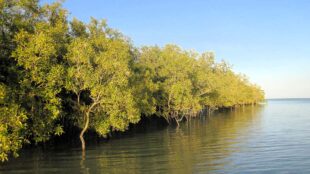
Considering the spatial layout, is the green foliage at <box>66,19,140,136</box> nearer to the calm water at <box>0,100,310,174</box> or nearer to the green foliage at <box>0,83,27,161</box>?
the calm water at <box>0,100,310,174</box>

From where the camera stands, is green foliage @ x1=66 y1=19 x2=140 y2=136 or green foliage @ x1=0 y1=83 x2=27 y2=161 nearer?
green foliage @ x1=0 y1=83 x2=27 y2=161

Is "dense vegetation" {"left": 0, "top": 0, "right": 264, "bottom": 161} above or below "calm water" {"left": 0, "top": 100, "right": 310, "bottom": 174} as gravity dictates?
above

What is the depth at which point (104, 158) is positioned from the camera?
1003 inches

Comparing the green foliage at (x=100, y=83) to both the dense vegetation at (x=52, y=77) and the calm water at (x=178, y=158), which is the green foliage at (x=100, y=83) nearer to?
the dense vegetation at (x=52, y=77)

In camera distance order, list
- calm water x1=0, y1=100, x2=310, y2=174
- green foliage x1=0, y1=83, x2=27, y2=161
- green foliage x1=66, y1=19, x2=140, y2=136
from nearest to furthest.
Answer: green foliage x1=0, y1=83, x2=27, y2=161
calm water x1=0, y1=100, x2=310, y2=174
green foliage x1=66, y1=19, x2=140, y2=136

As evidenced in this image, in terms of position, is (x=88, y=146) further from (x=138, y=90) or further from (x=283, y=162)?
(x=283, y=162)

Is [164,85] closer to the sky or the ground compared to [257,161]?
closer to the sky

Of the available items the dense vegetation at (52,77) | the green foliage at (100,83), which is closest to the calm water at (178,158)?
the dense vegetation at (52,77)

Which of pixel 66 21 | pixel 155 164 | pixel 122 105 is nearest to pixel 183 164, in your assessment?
pixel 155 164

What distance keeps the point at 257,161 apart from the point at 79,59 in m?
17.1

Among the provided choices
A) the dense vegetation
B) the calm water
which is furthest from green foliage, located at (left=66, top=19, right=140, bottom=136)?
the calm water

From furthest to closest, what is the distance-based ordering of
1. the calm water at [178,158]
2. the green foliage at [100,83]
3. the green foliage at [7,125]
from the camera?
the green foliage at [100,83]
the calm water at [178,158]
the green foliage at [7,125]

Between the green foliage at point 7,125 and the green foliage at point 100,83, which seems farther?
the green foliage at point 100,83

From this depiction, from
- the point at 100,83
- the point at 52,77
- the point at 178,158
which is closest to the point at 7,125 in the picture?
the point at 52,77
